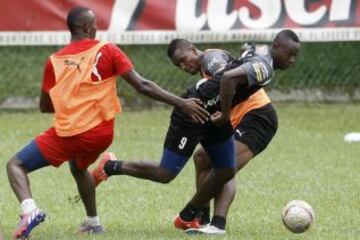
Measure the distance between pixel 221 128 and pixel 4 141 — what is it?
243 inches

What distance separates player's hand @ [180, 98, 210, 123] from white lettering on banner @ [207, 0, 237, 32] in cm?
800

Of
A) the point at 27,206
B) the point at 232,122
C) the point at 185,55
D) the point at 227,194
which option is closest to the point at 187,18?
the point at 232,122

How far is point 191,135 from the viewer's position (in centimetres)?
823

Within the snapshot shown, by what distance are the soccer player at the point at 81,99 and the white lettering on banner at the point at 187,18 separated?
7860 mm

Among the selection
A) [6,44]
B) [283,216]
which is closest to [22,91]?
[6,44]

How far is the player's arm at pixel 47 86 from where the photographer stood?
7.98 metres

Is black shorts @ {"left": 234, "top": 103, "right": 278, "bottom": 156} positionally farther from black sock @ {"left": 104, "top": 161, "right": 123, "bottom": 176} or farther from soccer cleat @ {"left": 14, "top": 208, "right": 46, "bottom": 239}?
soccer cleat @ {"left": 14, "top": 208, "right": 46, "bottom": 239}

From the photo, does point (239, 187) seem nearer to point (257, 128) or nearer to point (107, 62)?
point (257, 128)

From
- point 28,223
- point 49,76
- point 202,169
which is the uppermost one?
point 49,76

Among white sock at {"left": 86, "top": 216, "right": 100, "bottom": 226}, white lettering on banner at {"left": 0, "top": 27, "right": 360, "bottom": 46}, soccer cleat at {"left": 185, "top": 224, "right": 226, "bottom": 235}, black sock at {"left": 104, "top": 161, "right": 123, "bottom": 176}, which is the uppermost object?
black sock at {"left": 104, "top": 161, "right": 123, "bottom": 176}

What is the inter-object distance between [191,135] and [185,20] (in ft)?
25.5

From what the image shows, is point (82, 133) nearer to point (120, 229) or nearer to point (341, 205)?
point (120, 229)

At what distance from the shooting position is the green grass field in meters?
8.66

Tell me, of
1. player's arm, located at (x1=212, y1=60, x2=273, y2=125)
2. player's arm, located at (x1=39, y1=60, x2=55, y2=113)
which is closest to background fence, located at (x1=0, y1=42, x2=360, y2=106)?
player's arm, located at (x1=39, y1=60, x2=55, y2=113)
